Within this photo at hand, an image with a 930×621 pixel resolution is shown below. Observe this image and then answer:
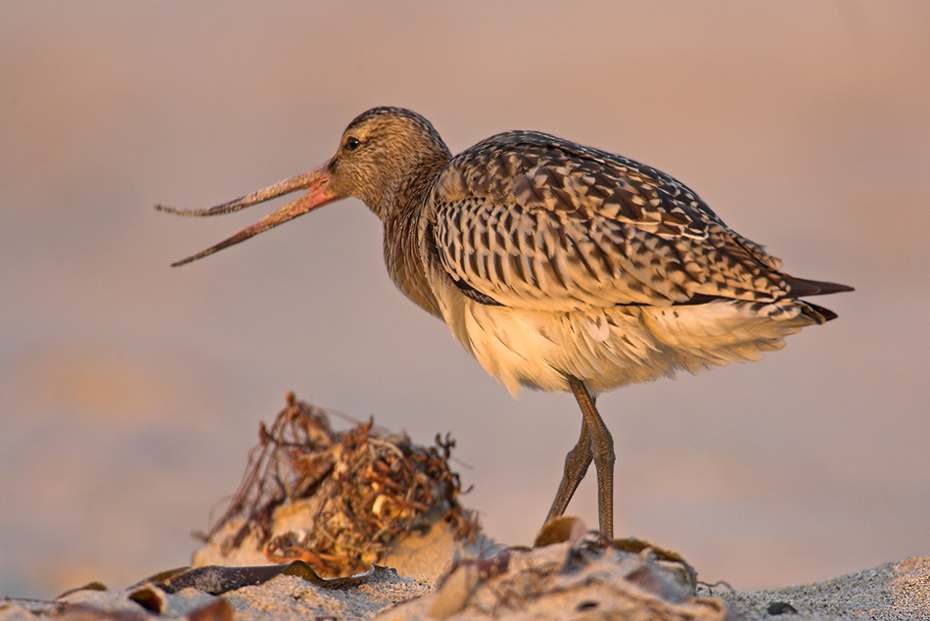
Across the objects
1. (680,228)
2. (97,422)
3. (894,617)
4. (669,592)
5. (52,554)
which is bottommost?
(894,617)

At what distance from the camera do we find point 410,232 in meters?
5.73

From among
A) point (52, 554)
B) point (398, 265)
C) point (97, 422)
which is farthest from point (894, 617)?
point (97, 422)

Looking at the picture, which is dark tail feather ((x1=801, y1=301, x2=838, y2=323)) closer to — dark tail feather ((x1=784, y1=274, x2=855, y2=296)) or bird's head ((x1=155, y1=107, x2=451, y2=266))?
dark tail feather ((x1=784, y1=274, x2=855, y2=296))

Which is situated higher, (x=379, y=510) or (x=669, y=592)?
(x=379, y=510)

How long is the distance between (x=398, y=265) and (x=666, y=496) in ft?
12.3

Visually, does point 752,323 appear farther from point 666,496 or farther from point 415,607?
point 666,496

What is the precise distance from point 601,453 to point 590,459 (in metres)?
0.20

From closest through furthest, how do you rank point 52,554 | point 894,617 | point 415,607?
point 415,607 → point 894,617 → point 52,554

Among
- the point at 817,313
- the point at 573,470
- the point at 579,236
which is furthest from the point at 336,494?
the point at 817,313

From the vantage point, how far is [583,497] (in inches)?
340

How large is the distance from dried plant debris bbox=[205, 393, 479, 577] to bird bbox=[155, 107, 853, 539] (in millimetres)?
931

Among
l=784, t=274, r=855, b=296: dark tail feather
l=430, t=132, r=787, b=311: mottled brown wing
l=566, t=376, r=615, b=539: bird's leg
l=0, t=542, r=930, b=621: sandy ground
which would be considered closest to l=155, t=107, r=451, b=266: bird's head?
l=430, t=132, r=787, b=311: mottled brown wing

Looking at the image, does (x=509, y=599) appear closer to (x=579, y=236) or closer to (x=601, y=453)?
(x=579, y=236)

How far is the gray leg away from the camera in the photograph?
5137 mm
